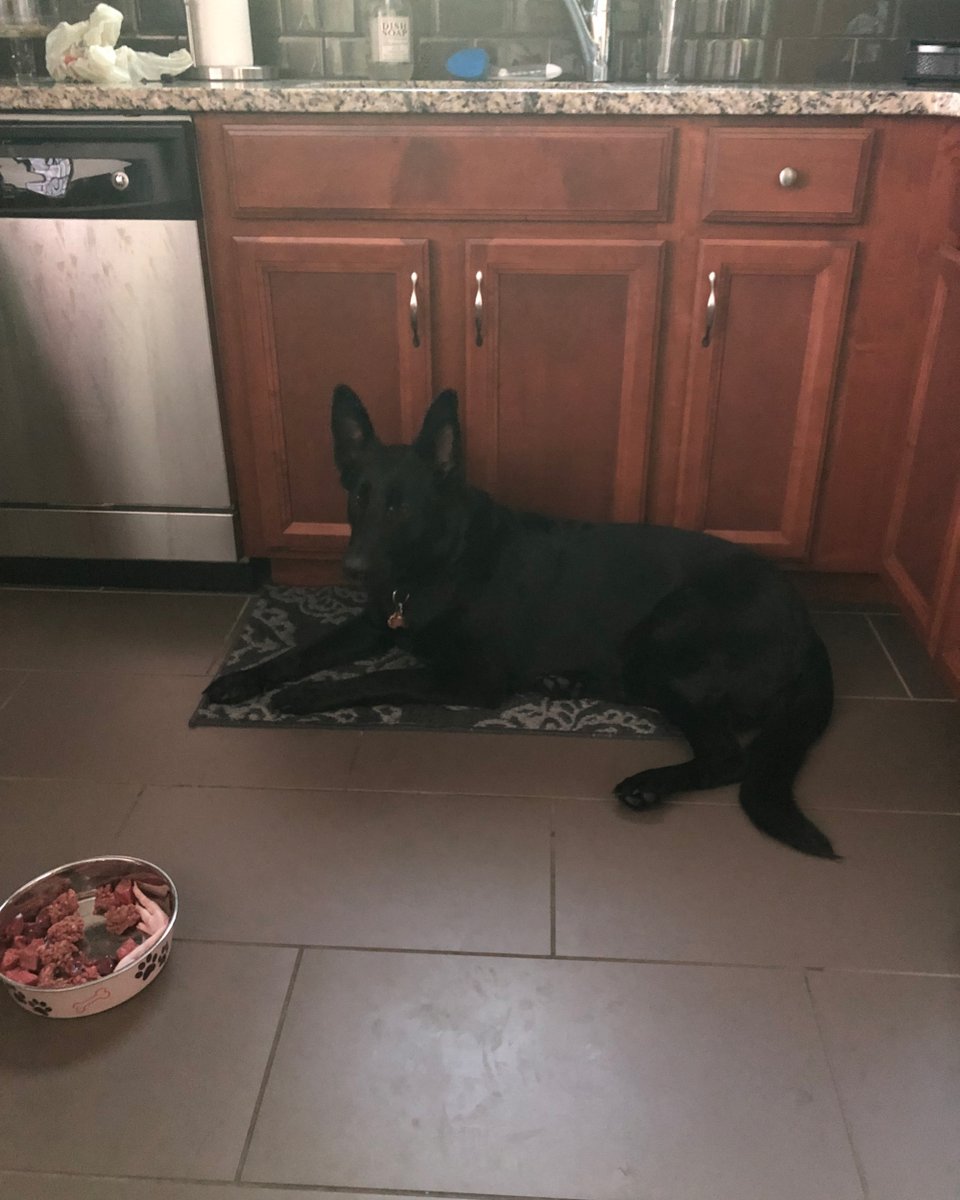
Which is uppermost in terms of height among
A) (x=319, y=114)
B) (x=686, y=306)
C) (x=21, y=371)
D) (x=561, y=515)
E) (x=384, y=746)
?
(x=319, y=114)

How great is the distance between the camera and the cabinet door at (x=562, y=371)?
1953mm

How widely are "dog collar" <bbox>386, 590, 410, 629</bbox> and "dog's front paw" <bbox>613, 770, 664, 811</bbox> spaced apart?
1.76 feet

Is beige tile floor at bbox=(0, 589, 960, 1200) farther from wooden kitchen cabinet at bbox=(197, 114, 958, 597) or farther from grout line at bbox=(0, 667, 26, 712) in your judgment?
wooden kitchen cabinet at bbox=(197, 114, 958, 597)

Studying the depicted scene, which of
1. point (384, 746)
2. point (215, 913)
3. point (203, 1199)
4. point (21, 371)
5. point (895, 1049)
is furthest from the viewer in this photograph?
point (21, 371)

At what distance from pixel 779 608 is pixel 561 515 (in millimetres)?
556

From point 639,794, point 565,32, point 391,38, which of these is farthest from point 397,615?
point 565,32

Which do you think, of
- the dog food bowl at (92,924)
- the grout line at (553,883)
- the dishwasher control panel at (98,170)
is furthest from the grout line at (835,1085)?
the dishwasher control panel at (98,170)

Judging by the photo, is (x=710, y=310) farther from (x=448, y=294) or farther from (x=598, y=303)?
(x=448, y=294)

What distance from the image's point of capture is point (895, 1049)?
4.12 feet

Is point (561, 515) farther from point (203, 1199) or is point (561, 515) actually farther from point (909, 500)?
point (203, 1199)

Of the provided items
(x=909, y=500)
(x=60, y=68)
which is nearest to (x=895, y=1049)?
(x=909, y=500)

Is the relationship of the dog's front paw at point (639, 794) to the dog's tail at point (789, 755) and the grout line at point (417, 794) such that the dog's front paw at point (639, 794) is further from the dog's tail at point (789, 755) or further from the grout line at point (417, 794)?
the dog's tail at point (789, 755)

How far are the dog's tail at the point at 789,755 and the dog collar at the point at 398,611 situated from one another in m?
0.68

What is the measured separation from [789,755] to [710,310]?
2.91ft
